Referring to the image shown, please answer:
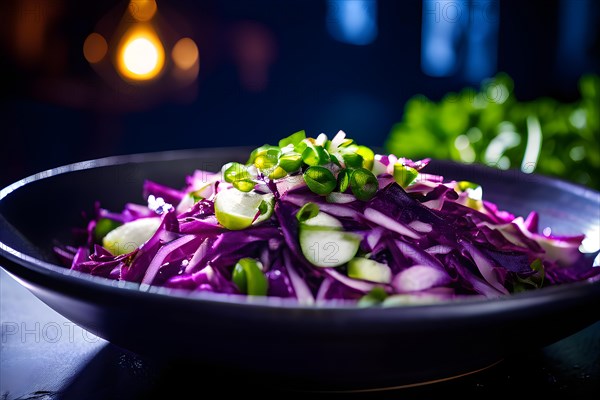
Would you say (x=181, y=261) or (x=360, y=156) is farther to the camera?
(x=360, y=156)

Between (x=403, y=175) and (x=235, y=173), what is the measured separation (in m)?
0.37

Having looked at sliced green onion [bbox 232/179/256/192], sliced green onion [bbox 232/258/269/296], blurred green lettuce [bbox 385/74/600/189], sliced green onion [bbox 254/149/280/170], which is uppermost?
sliced green onion [bbox 254/149/280/170]

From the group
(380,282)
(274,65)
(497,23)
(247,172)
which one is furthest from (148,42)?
(497,23)

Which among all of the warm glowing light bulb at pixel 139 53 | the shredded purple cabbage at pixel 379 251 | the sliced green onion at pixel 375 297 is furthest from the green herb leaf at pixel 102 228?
the warm glowing light bulb at pixel 139 53

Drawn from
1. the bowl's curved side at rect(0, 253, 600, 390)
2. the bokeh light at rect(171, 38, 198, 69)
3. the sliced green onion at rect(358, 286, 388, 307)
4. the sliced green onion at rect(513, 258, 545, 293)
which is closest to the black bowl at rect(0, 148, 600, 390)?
the bowl's curved side at rect(0, 253, 600, 390)

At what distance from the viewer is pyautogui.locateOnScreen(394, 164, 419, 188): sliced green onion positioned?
1504 millimetres

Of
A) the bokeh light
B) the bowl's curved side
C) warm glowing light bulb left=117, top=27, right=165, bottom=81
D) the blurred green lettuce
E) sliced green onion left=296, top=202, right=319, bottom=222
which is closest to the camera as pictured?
the bowl's curved side

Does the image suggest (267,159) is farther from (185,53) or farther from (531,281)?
(185,53)

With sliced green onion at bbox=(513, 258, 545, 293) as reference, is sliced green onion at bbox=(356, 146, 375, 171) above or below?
above

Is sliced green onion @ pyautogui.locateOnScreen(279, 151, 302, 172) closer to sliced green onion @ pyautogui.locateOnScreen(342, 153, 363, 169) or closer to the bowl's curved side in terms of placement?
sliced green onion @ pyautogui.locateOnScreen(342, 153, 363, 169)

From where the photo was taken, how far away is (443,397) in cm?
118

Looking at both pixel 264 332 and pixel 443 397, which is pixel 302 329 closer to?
pixel 264 332

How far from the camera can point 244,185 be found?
1434mm

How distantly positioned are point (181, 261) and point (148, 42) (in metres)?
3.85
